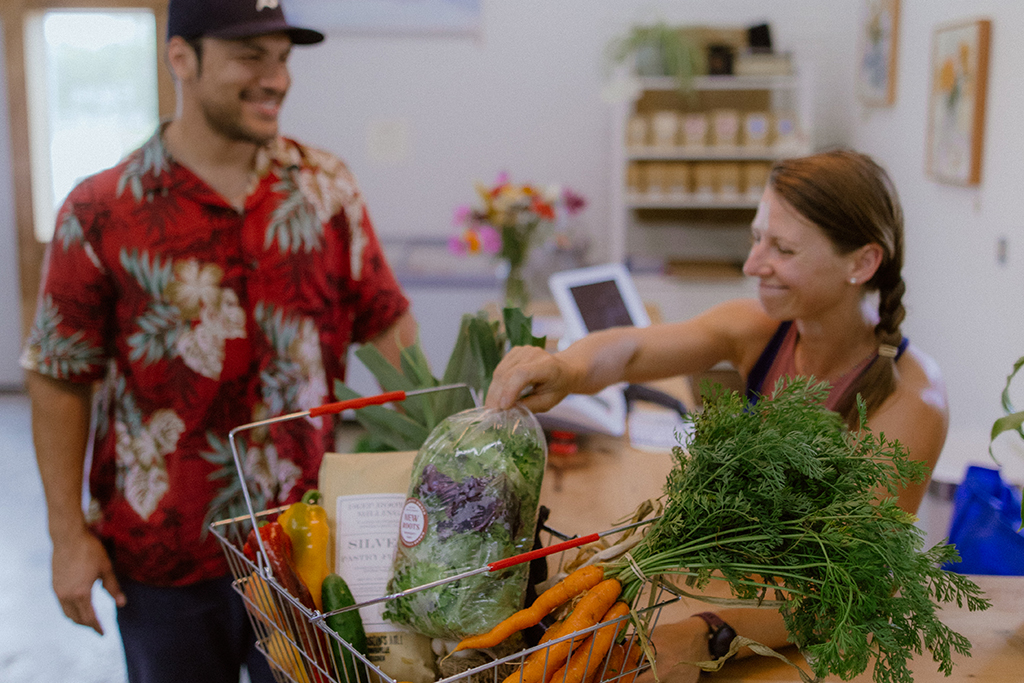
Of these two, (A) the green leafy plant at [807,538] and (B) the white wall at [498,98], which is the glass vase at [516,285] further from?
(B) the white wall at [498,98]

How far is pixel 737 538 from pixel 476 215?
248 centimetres

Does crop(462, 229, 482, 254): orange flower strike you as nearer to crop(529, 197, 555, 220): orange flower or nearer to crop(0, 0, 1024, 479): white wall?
crop(529, 197, 555, 220): orange flower

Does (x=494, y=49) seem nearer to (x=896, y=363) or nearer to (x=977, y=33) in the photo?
(x=977, y=33)

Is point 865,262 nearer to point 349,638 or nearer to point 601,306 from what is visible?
point 349,638

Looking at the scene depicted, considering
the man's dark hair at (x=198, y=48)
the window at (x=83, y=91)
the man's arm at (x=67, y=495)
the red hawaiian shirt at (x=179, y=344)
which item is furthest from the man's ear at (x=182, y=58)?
the window at (x=83, y=91)

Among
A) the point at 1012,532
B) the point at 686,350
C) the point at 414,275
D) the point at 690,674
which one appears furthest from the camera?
the point at 414,275

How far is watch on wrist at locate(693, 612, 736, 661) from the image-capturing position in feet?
3.39

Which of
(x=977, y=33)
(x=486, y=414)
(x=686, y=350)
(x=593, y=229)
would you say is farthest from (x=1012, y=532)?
(x=593, y=229)

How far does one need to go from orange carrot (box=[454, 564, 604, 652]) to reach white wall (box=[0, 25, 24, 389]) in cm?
570

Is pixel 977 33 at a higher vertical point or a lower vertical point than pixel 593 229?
higher

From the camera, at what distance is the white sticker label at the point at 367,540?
1.06m

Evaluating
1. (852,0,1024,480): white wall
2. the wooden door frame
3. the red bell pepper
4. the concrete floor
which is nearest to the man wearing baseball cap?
the red bell pepper

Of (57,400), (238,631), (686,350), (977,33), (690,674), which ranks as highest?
(977,33)

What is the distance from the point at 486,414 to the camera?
101 cm
